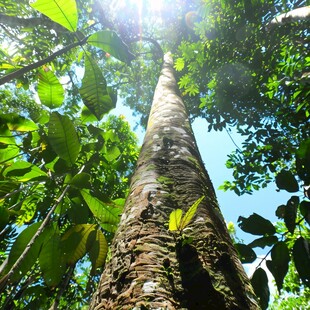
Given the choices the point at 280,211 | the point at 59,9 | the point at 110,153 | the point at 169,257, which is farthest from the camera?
the point at 110,153

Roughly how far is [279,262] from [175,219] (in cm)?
81

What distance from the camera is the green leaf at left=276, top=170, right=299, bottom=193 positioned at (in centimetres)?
143

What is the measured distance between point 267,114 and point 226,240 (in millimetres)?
5178

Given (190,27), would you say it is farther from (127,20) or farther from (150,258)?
(150,258)

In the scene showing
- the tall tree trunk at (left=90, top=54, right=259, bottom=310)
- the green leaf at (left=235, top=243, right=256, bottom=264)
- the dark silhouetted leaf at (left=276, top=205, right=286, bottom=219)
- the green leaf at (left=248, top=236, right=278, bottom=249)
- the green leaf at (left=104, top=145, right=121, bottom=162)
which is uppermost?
the green leaf at (left=104, top=145, right=121, bottom=162)

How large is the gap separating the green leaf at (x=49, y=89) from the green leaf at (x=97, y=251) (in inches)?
30.3

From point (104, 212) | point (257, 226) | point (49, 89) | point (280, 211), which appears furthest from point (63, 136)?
point (280, 211)

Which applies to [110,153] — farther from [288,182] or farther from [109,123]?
[109,123]

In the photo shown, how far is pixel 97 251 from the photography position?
48.4 inches

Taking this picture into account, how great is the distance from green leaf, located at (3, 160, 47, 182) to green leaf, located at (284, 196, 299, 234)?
4.20 feet

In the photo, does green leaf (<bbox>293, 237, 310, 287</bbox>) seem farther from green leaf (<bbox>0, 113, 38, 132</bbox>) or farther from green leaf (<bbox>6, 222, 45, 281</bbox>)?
green leaf (<bbox>0, 113, 38, 132</bbox>)

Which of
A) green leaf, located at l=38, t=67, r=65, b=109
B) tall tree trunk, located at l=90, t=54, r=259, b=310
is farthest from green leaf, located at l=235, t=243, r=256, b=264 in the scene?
green leaf, located at l=38, t=67, r=65, b=109

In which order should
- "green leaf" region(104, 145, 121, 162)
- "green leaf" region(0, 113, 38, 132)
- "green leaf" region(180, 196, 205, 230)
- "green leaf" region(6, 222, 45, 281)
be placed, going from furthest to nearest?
"green leaf" region(104, 145, 121, 162), "green leaf" region(0, 113, 38, 132), "green leaf" region(6, 222, 45, 281), "green leaf" region(180, 196, 205, 230)

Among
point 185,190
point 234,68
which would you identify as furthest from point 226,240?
point 234,68
